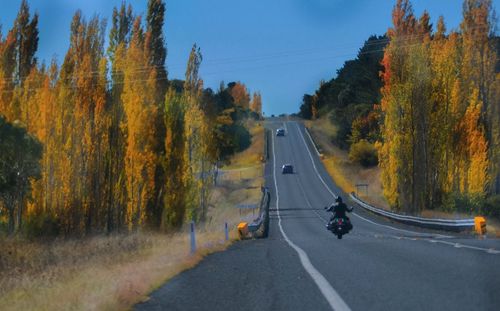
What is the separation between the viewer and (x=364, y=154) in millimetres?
93625

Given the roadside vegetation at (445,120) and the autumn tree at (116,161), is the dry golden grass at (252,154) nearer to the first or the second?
the roadside vegetation at (445,120)

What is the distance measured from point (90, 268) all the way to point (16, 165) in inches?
596

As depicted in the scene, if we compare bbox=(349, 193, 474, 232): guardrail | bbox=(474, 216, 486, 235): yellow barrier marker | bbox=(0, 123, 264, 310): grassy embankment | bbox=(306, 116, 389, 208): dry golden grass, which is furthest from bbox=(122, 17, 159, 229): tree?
bbox=(306, 116, 389, 208): dry golden grass

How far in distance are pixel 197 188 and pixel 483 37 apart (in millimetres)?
22959

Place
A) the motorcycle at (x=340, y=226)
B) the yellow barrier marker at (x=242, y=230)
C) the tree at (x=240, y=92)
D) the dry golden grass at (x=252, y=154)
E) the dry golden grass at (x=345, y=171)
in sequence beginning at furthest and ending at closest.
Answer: the tree at (x=240, y=92) < the dry golden grass at (x=252, y=154) < the dry golden grass at (x=345, y=171) < the yellow barrier marker at (x=242, y=230) < the motorcycle at (x=340, y=226)

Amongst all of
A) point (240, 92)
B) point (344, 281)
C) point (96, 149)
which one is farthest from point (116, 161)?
point (240, 92)

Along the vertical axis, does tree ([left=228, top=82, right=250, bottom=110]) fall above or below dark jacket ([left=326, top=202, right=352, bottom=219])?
above

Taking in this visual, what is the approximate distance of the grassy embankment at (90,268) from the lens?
10164 mm

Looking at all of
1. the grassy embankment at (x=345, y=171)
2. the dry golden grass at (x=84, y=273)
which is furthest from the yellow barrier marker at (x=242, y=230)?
the grassy embankment at (x=345, y=171)

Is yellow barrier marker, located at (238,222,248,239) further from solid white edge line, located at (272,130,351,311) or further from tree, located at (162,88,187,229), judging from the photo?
solid white edge line, located at (272,130,351,311)

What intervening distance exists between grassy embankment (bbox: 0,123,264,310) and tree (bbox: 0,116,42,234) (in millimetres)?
2725

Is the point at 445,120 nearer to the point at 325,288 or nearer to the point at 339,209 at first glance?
the point at 339,209

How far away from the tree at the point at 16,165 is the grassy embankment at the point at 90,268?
2.73 m

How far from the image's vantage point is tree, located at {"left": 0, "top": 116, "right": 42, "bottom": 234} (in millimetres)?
27344
